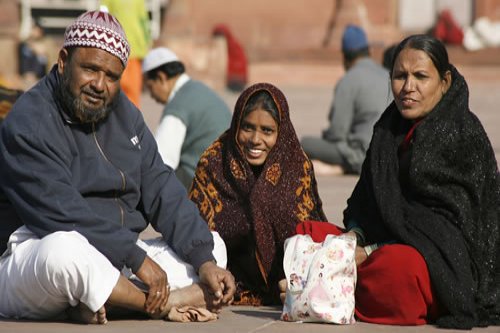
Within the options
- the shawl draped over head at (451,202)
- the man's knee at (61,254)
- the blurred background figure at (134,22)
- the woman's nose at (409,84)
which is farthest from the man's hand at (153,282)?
the blurred background figure at (134,22)

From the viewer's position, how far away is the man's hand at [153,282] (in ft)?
17.4

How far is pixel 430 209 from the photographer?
5.52 meters

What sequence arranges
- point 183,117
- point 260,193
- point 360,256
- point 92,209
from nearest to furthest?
1. point 92,209
2. point 360,256
3. point 260,193
4. point 183,117

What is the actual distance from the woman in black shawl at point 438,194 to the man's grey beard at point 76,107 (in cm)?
120

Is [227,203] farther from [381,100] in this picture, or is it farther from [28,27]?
[28,27]

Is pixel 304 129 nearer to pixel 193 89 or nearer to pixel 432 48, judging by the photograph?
pixel 193 89

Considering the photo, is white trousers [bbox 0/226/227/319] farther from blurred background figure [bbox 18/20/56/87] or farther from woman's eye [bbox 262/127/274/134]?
blurred background figure [bbox 18/20/56/87]

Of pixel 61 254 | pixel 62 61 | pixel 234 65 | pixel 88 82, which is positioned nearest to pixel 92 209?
pixel 61 254

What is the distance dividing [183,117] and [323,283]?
3193 millimetres

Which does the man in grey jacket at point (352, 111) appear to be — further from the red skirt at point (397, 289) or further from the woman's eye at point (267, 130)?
the red skirt at point (397, 289)

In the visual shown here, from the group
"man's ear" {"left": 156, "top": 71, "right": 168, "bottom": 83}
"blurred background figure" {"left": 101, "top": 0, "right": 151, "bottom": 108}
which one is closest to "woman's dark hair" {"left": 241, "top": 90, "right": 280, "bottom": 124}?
"man's ear" {"left": 156, "top": 71, "right": 168, "bottom": 83}

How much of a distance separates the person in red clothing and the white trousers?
3.82 feet

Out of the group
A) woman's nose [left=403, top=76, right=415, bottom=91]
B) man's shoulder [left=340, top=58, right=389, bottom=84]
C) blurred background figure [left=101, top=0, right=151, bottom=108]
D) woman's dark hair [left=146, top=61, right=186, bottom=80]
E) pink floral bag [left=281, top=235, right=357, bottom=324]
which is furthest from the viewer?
blurred background figure [left=101, top=0, right=151, bottom=108]

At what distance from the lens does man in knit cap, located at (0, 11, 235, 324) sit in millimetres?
5160
